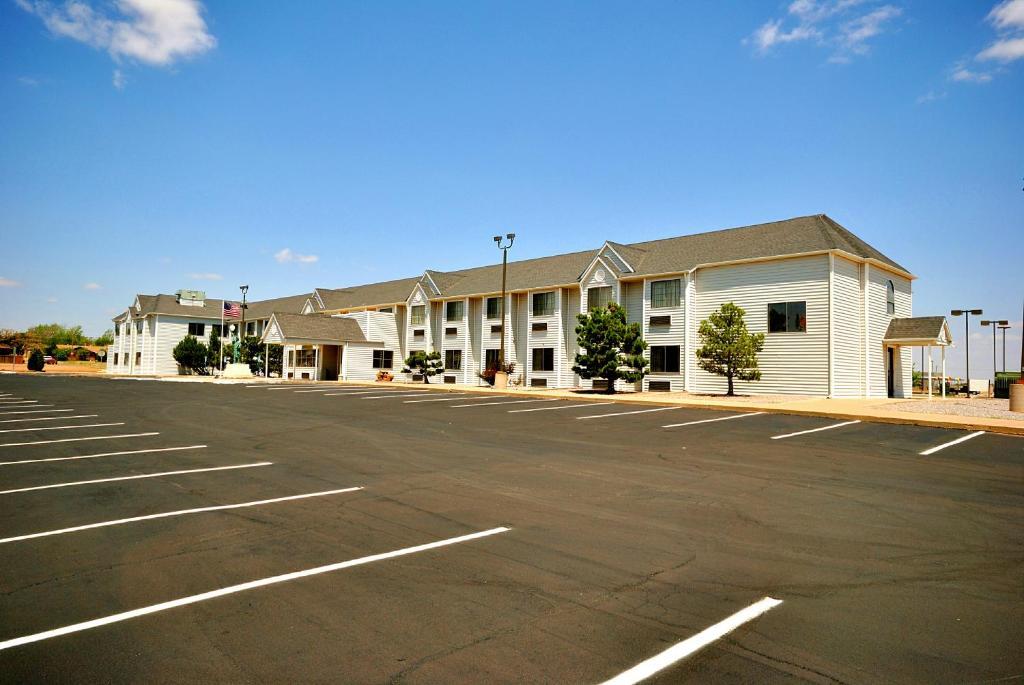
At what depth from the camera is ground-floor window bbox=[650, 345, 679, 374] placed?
105 ft

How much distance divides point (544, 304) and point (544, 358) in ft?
11.6

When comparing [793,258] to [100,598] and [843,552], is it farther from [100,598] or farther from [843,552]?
[100,598]

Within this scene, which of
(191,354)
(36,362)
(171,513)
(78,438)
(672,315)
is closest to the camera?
(171,513)

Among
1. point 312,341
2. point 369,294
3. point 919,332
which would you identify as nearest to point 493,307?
point 312,341

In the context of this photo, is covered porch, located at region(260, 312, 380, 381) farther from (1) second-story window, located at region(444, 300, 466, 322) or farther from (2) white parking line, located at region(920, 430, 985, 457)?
A: (2) white parking line, located at region(920, 430, 985, 457)

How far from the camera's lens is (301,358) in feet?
162

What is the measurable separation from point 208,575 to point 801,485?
24.6 feet

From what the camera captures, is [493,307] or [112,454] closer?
[112,454]

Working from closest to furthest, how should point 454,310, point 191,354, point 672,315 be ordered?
point 672,315 → point 454,310 → point 191,354

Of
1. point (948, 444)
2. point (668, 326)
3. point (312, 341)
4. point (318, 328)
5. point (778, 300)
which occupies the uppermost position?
point (778, 300)

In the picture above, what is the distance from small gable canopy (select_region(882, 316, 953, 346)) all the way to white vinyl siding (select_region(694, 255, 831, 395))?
5186mm

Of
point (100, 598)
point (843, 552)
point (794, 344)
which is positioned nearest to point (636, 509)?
point (843, 552)

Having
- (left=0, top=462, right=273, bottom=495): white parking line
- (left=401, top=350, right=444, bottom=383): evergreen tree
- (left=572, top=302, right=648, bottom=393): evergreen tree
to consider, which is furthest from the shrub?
(left=0, top=462, right=273, bottom=495): white parking line

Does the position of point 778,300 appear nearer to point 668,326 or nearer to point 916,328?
point 668,326
